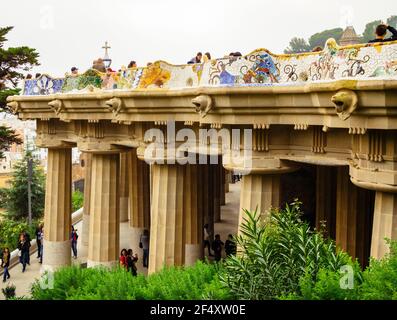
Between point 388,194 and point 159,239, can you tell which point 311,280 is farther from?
point 159,239

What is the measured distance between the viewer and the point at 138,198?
3234 centimetres

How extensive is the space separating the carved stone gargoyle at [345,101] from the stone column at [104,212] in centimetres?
1365

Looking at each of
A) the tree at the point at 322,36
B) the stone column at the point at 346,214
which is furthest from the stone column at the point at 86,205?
the tree at the point at 322,36

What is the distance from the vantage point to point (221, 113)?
1558 centimetres

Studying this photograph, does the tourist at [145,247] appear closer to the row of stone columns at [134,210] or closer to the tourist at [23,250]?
the row of stone columns at [134,210]

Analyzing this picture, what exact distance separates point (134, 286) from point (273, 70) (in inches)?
242

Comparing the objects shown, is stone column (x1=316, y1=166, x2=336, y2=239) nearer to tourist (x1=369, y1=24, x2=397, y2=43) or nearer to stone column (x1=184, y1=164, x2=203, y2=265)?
stone column (x1=184, y1=164, x2=203, y2=265)

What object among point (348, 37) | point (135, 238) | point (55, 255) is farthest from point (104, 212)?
point (348, 37)

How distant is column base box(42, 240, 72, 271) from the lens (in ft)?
89.4

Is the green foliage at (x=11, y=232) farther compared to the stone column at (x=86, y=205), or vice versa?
the green foliage at (x=11, y=232)

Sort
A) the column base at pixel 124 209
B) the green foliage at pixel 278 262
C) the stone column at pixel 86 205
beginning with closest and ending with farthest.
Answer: the green foliage at pixel 278 262
the stone column at pixel 86 205
the column base at pixel 124 209

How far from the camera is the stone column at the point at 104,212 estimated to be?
23797mm

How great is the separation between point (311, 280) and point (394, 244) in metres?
1.52

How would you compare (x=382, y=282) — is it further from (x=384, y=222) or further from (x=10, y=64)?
(x=10, y=64)
